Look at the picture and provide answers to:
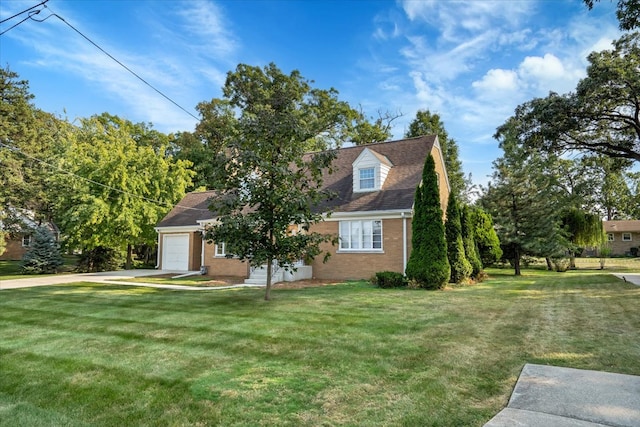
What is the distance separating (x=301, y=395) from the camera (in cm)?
429

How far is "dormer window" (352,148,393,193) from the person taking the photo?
61.4 ft

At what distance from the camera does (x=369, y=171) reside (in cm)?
1905

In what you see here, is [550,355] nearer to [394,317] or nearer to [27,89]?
[394,317]

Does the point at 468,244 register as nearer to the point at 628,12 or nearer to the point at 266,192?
the point at 628,12

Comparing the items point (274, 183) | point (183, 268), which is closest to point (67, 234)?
point (183, 268)

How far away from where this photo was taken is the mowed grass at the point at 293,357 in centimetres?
394

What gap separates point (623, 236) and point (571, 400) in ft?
189

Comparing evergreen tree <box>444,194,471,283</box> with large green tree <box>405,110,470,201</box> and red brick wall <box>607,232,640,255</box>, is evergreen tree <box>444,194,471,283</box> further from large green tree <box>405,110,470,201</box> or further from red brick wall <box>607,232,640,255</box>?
red brick wall <box>607,232,640,255</box>

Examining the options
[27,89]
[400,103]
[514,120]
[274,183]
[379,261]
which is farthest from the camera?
[400,103]

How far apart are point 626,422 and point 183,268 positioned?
23429 millimetres

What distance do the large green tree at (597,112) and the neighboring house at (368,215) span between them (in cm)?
499

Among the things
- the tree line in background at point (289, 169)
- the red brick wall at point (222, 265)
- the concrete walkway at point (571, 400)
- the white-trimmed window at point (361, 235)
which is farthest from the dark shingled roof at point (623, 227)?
the concrete walkway at point (571, 400)

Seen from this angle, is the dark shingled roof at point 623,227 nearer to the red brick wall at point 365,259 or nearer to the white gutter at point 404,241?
the white gutter at point 404,241

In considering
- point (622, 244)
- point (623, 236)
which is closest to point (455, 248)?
point (622, 244)
